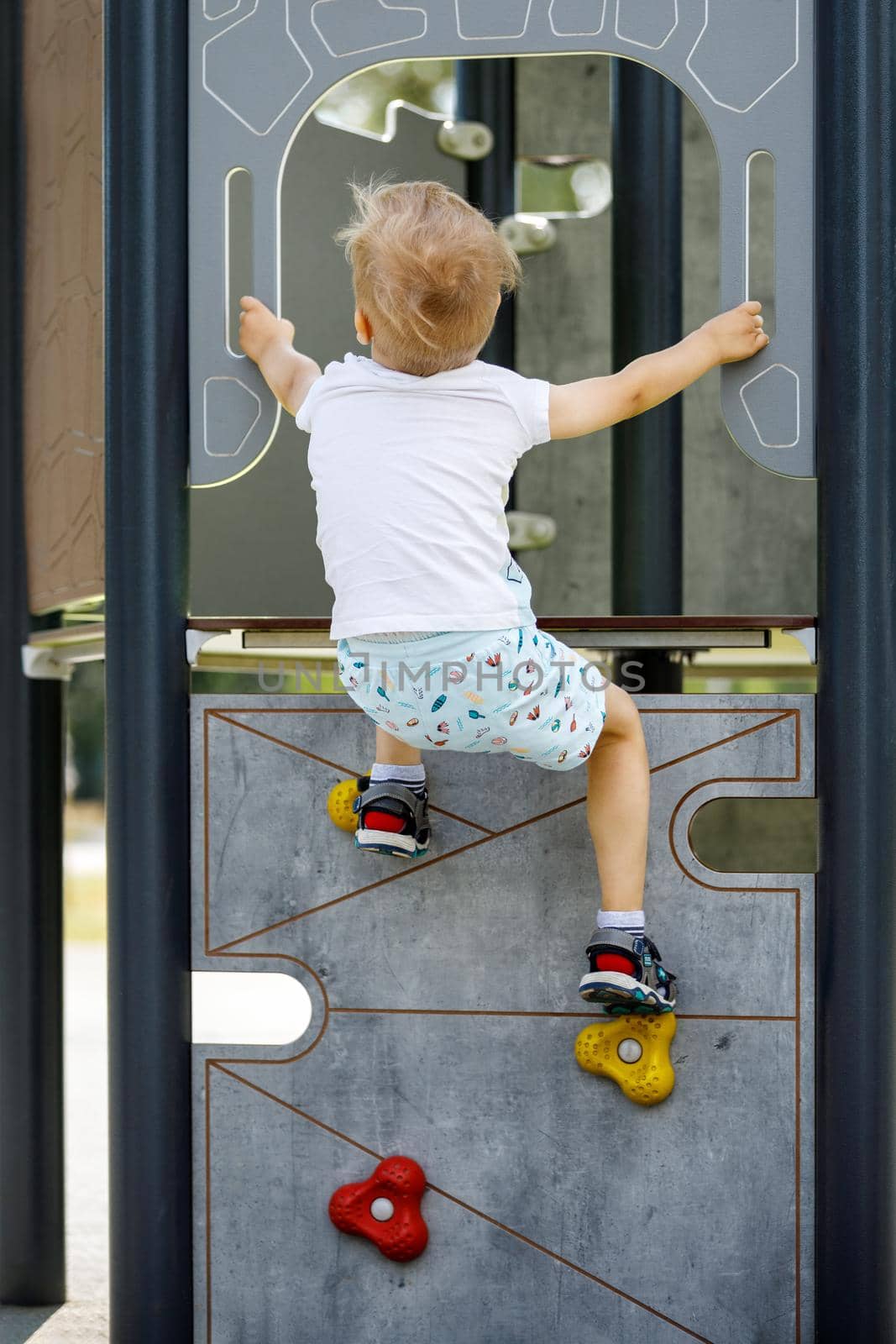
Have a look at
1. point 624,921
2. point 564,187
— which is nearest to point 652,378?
point 624,921

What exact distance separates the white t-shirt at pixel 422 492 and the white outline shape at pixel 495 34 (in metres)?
0.66

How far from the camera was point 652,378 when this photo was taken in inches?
91.4

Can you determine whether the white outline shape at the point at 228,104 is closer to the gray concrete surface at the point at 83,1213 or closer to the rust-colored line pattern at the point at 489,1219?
the rust-colored line pattern at the point at 489,1219

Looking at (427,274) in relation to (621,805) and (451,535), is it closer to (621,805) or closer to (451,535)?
(451,535)

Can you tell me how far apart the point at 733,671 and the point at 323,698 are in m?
2.56

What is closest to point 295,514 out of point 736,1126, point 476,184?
point 476,184

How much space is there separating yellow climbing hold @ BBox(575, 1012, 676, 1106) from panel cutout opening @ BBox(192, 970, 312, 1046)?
3.28m

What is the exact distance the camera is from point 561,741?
2221mm

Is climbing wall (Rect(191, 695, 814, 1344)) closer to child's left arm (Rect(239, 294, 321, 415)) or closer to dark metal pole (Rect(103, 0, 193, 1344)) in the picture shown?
dark metal pole (Rect(103, 0, 193, 1344))

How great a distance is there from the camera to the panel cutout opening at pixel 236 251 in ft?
8.45

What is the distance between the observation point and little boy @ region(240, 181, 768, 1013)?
7.06ft

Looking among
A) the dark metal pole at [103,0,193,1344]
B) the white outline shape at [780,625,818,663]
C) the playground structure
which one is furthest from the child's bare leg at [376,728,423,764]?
the white outline shape at [780,625,818,663]

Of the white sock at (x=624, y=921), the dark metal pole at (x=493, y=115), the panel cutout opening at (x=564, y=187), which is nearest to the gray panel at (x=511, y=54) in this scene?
the white sock at (x=624, y=921)

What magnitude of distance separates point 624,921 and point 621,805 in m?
0.18
